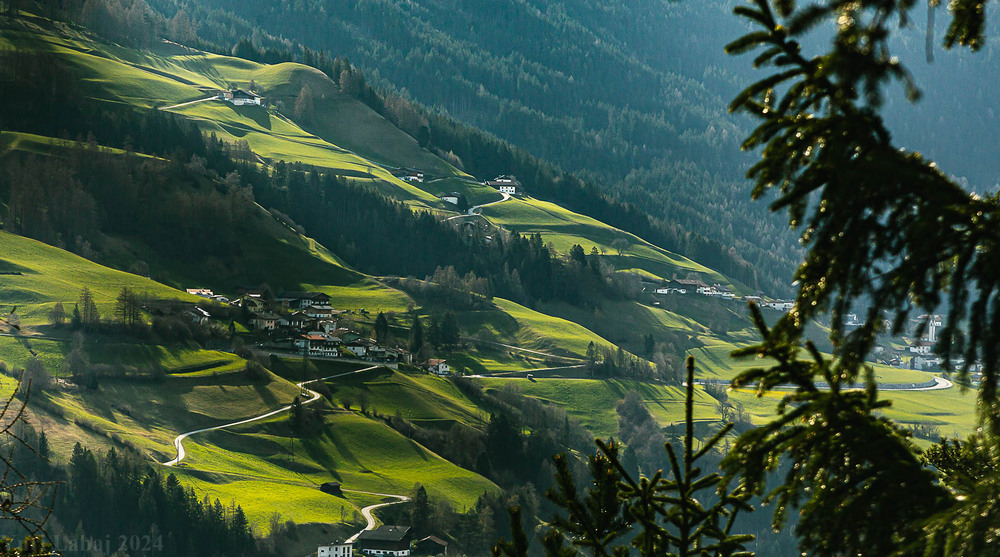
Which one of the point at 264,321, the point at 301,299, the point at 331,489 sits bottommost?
the point at 331,489

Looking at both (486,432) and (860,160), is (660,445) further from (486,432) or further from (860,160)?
(860,160)

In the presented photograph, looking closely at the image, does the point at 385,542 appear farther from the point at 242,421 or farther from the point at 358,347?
the point at 358,347

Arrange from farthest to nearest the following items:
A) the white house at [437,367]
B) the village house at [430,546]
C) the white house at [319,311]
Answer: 1. the white house at [319,311]
2. the white house at [437,367]
3. the village house at [430,546]

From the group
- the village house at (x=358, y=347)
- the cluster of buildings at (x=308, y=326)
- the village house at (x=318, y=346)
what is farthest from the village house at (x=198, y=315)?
the village house at (x=358, y=347)

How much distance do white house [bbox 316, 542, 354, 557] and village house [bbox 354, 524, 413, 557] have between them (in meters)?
1.06

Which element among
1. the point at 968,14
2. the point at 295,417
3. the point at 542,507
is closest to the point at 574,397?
the point at 542,507

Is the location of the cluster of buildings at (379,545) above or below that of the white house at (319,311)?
below

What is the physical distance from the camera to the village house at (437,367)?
17662 centimetres

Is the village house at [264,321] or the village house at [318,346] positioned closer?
the village house at [318,346]

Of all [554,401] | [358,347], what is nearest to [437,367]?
[358,347]

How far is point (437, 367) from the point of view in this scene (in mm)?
177250

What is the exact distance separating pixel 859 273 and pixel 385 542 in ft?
369

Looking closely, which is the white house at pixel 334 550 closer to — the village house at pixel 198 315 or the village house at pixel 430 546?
the village house at pixel 430 546

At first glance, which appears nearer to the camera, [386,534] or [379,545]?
[379,545]
